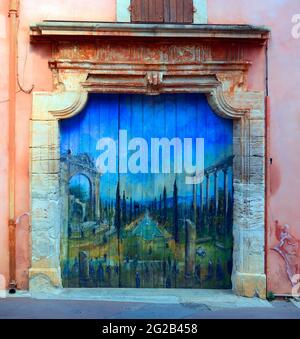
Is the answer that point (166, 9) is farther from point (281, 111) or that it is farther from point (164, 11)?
point (281, 111)

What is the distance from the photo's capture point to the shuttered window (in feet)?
22.5

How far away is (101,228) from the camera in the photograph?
714cm

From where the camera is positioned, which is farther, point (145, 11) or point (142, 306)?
point (145, 11)

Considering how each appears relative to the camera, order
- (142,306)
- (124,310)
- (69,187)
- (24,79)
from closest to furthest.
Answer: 1. (124,310)
2. (142,306)
3. (24,79)
4. (69,187)

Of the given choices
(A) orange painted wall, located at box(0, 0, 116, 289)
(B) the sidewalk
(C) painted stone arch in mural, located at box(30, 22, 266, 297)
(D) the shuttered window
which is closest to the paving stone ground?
(B) the sidewalk

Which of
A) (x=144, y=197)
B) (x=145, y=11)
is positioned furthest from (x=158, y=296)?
(x=145, y=11)

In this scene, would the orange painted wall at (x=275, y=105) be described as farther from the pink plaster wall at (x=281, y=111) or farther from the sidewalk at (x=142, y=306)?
the sidewalk at (x=142, y=306)

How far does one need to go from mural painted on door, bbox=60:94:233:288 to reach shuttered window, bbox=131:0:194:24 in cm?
86

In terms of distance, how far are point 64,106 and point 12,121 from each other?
58 centimetres

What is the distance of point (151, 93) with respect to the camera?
6914 millimetres

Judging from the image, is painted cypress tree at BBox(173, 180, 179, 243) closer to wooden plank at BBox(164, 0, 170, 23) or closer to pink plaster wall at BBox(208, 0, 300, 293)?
pink plaster wall at BBox(208, 0, 300, 293)

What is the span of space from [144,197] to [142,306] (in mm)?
1288
